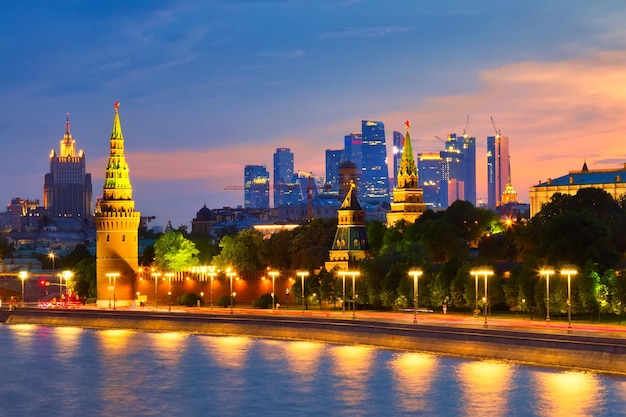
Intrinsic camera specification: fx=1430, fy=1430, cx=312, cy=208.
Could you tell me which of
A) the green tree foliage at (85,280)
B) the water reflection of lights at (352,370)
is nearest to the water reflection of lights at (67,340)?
the water reflection of lights at (352,370)

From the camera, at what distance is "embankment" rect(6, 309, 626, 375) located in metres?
75.3


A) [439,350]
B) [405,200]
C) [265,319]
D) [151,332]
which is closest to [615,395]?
[439,350]

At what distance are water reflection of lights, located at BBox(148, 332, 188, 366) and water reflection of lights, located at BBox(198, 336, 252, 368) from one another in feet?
5.95

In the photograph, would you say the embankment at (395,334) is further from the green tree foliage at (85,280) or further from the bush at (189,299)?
the green tree foliage at (85,280)

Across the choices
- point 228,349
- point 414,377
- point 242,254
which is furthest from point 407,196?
point 414,377

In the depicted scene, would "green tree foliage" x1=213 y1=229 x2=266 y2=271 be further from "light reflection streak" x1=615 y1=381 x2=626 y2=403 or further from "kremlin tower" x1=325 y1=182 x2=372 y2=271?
"light reflection streak" x1=615 y1=381 x2=626 y2=403

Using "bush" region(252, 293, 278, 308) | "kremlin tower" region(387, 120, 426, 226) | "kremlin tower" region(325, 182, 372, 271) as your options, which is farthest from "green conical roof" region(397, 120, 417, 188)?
"bush" region(252, 293, 278, 308)

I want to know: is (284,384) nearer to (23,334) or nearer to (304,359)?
(304,359)

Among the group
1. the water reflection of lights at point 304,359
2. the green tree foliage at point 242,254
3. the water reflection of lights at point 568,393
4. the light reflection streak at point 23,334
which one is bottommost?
the water reflection of lights at point 568,393

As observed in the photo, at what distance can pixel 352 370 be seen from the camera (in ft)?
266

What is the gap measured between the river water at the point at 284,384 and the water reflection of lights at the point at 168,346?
0.68ft

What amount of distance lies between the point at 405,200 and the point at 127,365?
88.1 metres

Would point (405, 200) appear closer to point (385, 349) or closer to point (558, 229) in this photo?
point (558, 229)

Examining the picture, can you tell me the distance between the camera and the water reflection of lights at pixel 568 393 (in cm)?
6425
